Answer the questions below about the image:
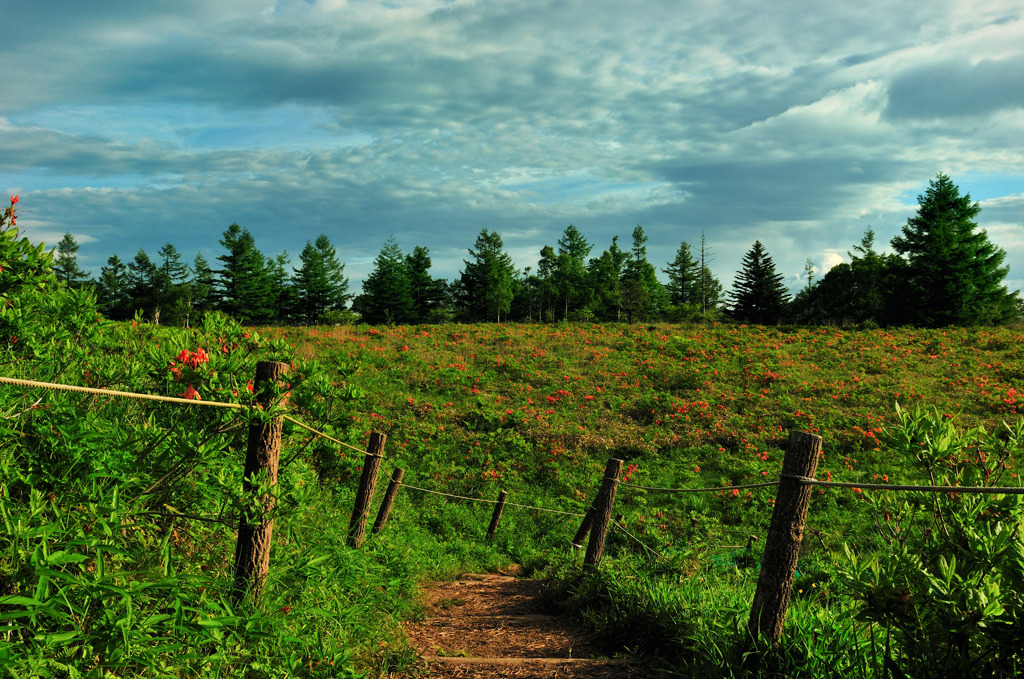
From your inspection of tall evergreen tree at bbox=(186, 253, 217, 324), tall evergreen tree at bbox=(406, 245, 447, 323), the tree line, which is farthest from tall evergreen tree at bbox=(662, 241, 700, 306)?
tall evergreen tree at bbox=(186, 253, 217, 324)

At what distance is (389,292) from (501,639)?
4449 cm

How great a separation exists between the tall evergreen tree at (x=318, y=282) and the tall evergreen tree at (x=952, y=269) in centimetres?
4207

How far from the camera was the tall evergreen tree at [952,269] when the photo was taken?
27453mm

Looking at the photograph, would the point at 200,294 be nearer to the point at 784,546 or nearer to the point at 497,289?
the point at 497,289

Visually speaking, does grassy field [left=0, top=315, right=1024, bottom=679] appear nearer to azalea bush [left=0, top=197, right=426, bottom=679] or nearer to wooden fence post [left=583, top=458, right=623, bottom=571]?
azalea bush [left=0, top=197, right=426, bottom=679]

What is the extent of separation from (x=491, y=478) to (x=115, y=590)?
980 centimetres

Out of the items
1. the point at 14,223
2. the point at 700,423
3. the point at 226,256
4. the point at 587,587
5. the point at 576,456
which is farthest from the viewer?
the point at 226,256

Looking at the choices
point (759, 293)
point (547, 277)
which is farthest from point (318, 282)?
point (759, 293)

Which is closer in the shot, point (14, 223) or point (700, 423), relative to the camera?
point (14, 223)

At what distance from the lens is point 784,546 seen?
3.41 metres

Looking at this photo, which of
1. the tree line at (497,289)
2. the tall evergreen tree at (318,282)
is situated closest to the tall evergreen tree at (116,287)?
the tree line at (497,289)

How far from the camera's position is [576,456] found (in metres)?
12.8

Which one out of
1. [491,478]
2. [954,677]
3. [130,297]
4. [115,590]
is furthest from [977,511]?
[130,297]

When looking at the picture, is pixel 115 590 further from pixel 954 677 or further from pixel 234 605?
pixel 954 677
